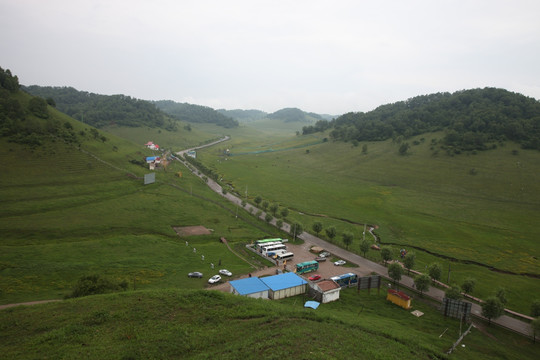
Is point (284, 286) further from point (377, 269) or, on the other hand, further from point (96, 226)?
point (96, 226)

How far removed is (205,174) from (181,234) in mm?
65760

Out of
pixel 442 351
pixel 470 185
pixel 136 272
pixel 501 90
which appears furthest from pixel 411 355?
pixel 501 90

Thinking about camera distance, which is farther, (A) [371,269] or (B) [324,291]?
(A) [371,269]

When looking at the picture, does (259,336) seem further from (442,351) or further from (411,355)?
(442,351)

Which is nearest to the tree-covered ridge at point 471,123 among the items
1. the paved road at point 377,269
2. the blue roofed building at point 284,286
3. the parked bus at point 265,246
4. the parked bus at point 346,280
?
the paved road at point 377,269

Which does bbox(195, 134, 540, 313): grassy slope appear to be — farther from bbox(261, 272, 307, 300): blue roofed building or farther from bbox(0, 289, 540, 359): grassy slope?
bbox(0, 289, 540, 359): grassy slope

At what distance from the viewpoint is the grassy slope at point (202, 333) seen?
70.0 ft

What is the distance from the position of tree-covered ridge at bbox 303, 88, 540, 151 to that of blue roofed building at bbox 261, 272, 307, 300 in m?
117

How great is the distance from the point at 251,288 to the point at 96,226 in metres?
37.0

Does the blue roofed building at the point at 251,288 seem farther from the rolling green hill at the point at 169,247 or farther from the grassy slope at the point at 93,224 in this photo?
the grassy slope at the point at 93,224

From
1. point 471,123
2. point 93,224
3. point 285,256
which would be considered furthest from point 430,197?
point 93,224

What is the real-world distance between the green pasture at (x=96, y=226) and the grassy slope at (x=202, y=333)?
1275 centimetres

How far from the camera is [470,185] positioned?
336ft

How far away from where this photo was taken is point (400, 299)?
40.5m
